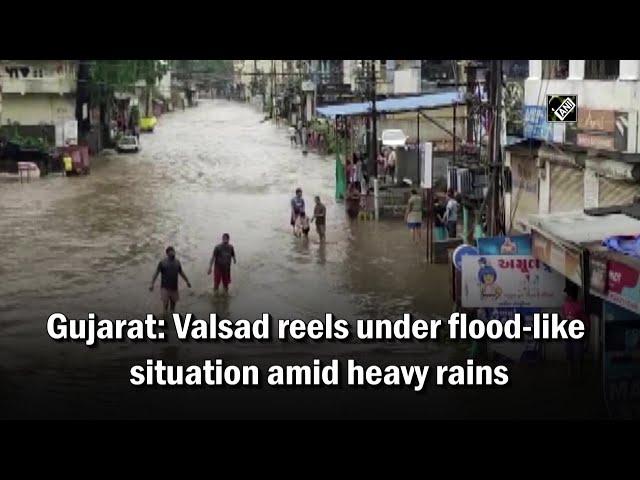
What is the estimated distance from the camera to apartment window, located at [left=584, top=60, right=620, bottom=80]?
16.9 metres

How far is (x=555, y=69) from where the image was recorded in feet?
63.9

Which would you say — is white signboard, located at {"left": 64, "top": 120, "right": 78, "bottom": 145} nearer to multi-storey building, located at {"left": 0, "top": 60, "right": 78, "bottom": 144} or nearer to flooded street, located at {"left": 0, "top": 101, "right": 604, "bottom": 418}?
multi-storey building, located at {"left": 0, "top": 60, "right": 78, "bottom": 144}

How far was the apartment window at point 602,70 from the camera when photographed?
16875mm

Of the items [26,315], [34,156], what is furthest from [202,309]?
[34,156]

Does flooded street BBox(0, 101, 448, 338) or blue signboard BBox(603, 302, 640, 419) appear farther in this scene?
flooded street BBox(0, 101, 448, 338)

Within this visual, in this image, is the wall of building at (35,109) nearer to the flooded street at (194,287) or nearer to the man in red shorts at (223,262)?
the flooded street at (194,287)

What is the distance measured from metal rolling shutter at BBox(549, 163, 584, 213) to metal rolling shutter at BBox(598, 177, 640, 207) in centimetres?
113

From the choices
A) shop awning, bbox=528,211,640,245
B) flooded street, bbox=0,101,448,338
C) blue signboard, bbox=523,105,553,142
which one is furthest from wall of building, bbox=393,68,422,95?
shop awning, bbox=528,211,640,245

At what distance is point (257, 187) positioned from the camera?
1372 inches

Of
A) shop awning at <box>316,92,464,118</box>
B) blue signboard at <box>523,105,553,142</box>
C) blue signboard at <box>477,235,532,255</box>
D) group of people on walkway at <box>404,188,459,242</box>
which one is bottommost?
group of people on walkway at <box>404,188,459,242</box>

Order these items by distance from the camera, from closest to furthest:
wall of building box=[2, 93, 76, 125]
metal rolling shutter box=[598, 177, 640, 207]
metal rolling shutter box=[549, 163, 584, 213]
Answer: metal rolling shutter box=[598, 177, 640, 207] → metal rolling shutter box=[549, 163, 584, 213] → wall of building box=[2, 93, 76, 125]

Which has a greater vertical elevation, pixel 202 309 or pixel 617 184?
pixel 617 184

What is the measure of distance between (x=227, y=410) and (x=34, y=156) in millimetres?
31842

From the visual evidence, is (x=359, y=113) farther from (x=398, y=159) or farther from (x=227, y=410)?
(x=227, y=410)
